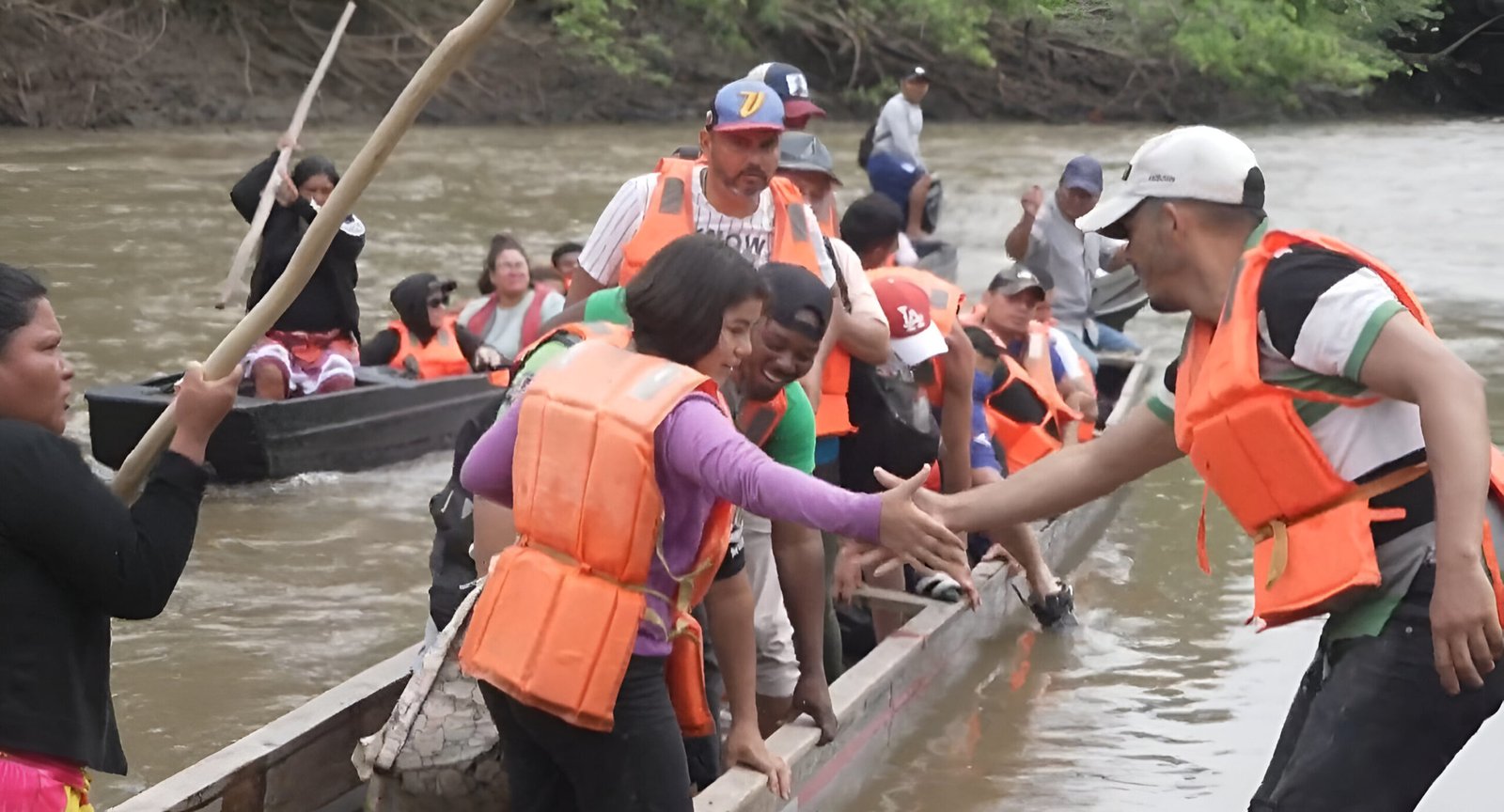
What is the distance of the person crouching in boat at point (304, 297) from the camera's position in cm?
830

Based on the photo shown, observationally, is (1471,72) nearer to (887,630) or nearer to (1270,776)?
(887,630)

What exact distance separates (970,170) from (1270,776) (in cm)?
1983

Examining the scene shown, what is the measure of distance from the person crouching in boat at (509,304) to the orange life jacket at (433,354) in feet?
0.42

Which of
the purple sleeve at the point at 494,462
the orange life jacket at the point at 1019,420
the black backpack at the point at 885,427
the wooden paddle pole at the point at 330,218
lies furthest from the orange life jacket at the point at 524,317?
the wooden paddle pole at the point at 330,218

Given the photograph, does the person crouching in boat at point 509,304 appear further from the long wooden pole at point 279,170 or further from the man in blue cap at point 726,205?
the man in blue cap at point 726,205

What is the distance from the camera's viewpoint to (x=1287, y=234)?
2.98 meters

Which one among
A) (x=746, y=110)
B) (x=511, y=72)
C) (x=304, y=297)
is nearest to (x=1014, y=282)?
(x=746, y=110)

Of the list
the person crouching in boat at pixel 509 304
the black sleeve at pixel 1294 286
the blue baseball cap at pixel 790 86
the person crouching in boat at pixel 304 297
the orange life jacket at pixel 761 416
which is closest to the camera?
the black sleeve at pixel 1294 286

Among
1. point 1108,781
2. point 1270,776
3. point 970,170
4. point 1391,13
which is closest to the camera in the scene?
point 1270,776

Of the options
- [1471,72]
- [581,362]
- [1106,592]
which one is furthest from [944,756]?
[1471,72]

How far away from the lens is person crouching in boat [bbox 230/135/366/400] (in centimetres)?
830

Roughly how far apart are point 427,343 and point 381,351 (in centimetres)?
23

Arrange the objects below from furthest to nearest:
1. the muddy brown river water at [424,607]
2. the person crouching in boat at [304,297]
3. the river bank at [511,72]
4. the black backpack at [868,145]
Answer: the river bank at [511,72], the black backpack at [868,145], the person crouching in boat at [304,297], the muddy brown river water at [424,607]

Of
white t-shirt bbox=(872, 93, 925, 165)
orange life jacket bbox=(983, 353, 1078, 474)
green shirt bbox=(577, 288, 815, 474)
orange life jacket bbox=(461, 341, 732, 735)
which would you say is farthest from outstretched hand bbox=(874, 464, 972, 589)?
white t-shirt bbox=(872, 93, 925, 165)
